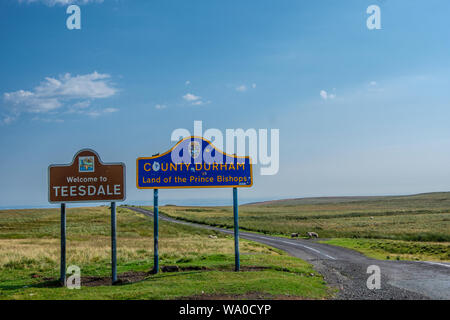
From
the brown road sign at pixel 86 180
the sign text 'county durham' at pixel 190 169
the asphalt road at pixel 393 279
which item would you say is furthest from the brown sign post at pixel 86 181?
the asphalt road at pixel 393 279

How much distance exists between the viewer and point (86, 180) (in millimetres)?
15898

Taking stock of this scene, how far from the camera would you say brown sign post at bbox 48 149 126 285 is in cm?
1580

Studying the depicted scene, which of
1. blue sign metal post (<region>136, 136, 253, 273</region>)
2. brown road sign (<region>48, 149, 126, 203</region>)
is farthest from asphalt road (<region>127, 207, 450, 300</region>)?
brown road sign (<region>48, 149, 126, 203</region>)

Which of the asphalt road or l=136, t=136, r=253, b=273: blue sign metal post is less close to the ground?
l=136, t=136, r=253, b=273: blue sign metal post

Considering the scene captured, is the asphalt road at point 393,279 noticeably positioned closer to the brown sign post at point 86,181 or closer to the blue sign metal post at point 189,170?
the blue sign metal post at point 189,170

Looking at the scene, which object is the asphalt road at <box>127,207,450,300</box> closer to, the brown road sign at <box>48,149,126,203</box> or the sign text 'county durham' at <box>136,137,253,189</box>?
the sign text 'county durham' at <box>136,137,253,189</box>

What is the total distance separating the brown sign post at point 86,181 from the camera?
15805 mm

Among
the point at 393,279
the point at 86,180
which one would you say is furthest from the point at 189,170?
the point at 393,279

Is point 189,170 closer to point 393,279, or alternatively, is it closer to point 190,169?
point 190,169

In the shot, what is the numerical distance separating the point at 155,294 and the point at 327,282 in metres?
7.34

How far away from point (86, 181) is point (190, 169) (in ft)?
14.5

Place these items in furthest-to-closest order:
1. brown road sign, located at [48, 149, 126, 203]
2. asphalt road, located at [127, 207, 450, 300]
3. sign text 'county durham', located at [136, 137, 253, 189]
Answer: sign text 'county durham', located at [136, 137, 253, 189] < brown road sign, located at [48, 149, 126, 203] < asphalt road, located at [127, 207, 450, 300]

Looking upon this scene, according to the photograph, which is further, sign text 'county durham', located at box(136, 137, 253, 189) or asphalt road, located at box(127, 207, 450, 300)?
sign text 'county durham', located at box(136, 137, 253, 189)

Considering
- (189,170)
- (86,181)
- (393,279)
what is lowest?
(393,279)
